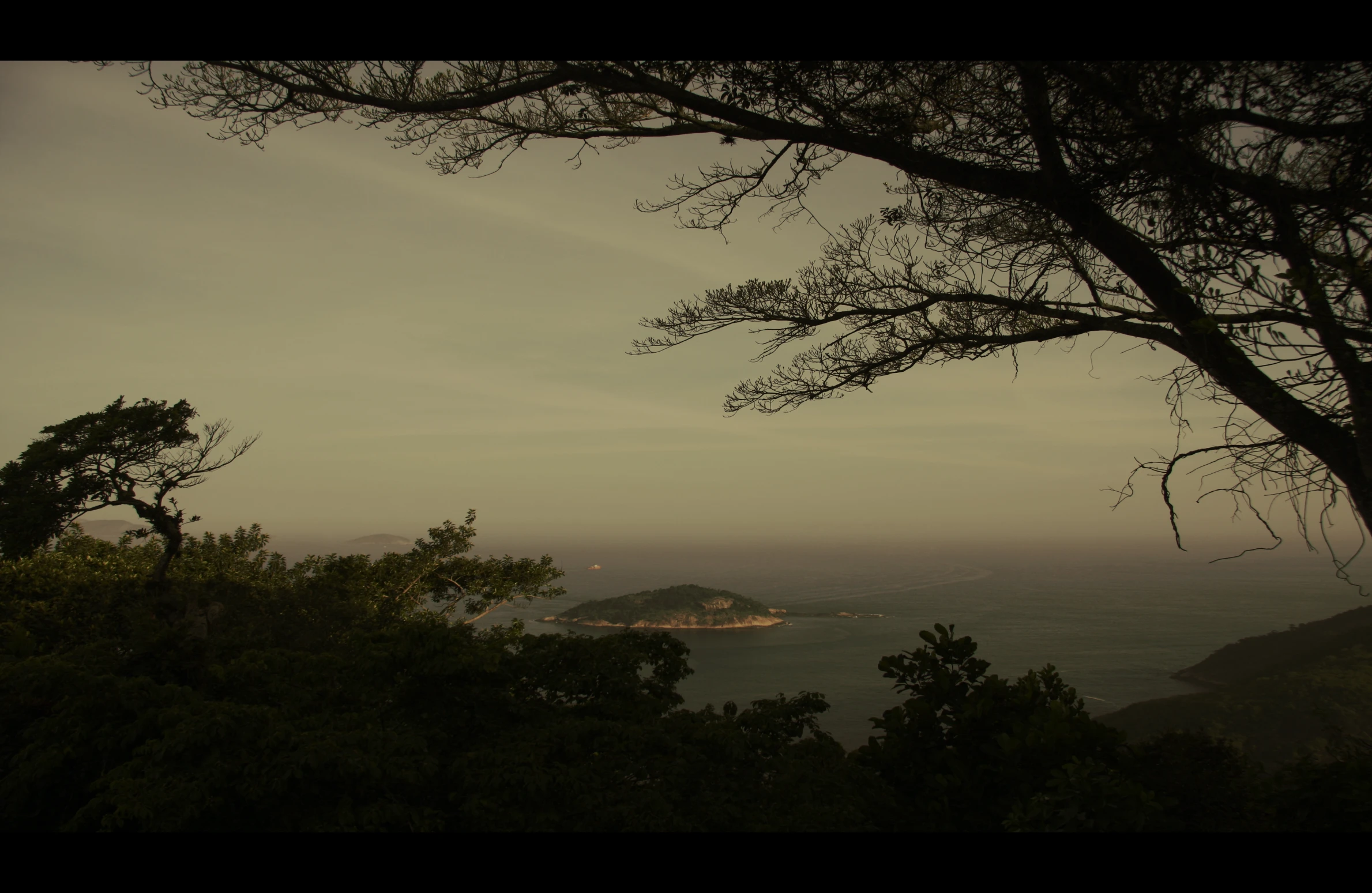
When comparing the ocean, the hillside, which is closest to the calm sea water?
the ocean

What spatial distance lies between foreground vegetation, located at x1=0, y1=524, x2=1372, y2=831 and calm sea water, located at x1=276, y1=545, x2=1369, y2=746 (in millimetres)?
1474

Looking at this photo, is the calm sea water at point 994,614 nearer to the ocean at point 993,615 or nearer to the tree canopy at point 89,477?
the ocean at point 993,615

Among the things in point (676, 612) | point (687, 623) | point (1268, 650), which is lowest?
point (1268, 650)

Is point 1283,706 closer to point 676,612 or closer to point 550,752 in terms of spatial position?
point 550,752

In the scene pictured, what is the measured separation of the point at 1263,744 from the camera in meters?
10.8

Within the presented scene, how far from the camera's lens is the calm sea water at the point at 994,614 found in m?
15.0

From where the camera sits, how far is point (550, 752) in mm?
2557

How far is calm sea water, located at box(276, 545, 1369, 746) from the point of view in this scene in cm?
1495

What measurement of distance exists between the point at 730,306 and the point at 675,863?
132 inches

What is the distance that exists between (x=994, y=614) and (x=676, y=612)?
10.2m

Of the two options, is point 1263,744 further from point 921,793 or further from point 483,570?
point 483,570

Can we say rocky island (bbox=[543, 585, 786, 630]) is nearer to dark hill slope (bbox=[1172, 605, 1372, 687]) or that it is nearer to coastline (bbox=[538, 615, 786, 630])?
coastline (bbox=[538, 615, 786, 630])

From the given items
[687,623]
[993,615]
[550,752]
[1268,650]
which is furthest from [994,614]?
[550,752]

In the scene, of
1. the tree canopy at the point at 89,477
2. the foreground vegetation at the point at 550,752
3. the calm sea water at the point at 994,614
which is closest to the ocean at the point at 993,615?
the calm sea water at the point at 994,614
